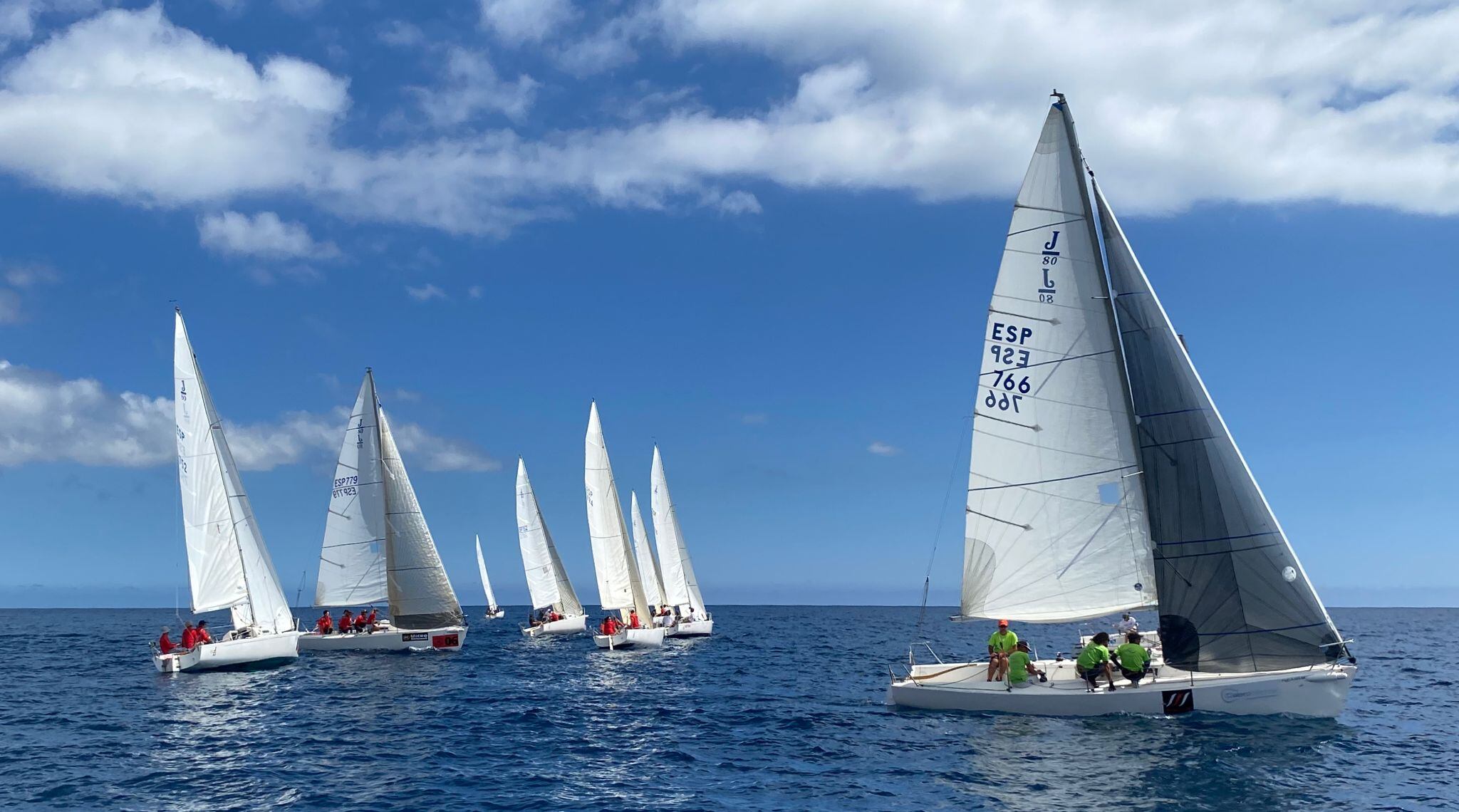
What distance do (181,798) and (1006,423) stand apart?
17.3 meters

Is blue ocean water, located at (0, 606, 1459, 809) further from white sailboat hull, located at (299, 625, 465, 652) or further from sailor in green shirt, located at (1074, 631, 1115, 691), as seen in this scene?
white sailboat hull, located at (299, 625, 465, 652)

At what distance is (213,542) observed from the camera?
3725 cm

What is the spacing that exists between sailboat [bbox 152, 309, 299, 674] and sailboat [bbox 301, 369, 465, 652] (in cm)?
595

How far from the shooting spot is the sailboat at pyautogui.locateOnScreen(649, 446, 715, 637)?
190ft

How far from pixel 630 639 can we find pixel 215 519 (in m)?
19.1

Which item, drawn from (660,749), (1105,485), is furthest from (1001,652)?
(660,749)

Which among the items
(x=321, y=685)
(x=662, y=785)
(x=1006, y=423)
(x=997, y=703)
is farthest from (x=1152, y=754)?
(x=321, y=685)

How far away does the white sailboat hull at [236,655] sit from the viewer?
3503 centimetres

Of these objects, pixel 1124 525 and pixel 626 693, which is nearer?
pixel 1124 525

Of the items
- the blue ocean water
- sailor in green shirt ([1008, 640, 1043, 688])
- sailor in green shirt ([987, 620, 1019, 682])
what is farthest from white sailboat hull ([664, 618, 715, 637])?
sailor in green shirt ([1008, 640, 1043, 688])

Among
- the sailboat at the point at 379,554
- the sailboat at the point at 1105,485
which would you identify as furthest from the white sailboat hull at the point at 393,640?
the sailboat at the point at 1105,485

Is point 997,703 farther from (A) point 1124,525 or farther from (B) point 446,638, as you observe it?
(B) point 446,638

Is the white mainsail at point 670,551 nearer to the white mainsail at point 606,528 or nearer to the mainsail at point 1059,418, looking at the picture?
the white mainsail at point 606,528

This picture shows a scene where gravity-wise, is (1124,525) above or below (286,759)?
above
